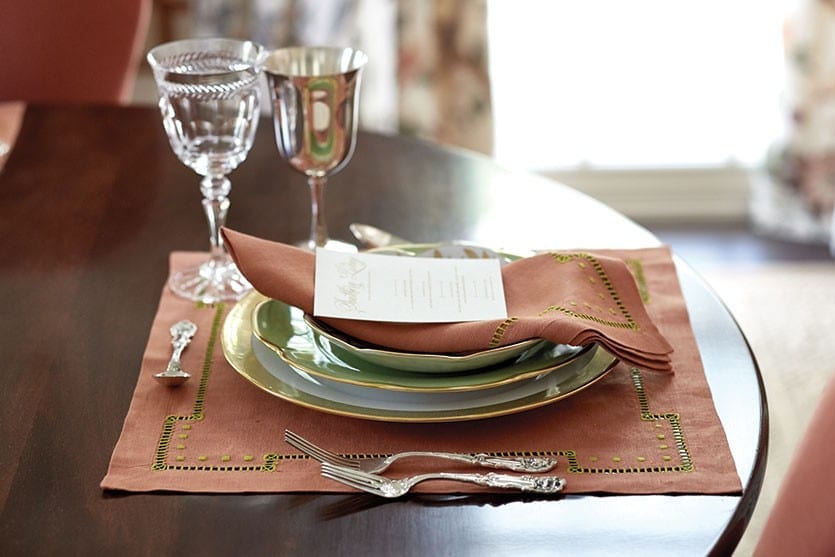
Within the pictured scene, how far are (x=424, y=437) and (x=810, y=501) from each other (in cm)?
27

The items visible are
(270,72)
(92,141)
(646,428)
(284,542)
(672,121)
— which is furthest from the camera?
(672,121)

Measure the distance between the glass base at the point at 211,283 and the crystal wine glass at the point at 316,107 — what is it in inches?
3.5

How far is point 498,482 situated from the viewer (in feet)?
2.45

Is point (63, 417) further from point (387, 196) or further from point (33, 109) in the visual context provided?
point (33, 109)

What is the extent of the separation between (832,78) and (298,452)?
2119 millimetres

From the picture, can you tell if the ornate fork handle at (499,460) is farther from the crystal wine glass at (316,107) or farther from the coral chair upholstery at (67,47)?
the coral chair upholstery at (67,47)

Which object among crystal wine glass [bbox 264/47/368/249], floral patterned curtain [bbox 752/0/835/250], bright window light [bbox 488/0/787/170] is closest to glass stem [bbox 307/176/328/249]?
Result: crystal wine glass [bbox 264/47/368/249]

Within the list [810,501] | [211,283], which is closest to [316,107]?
[211,283]

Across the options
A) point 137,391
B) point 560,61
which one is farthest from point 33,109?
point 560,61

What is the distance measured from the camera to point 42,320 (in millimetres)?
995

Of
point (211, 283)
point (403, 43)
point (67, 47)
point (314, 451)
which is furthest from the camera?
point (403, 43)

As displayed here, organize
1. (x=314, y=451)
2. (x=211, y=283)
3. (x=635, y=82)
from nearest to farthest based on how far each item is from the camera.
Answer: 1. (x=314, y=451)
2. (x=211, y=283)
3. (x=635, y=82)

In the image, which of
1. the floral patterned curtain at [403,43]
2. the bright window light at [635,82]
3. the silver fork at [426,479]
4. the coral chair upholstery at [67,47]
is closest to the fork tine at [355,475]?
the silver fork at [426,479]

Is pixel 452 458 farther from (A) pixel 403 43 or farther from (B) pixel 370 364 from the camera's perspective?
(A) pixel 403 43
